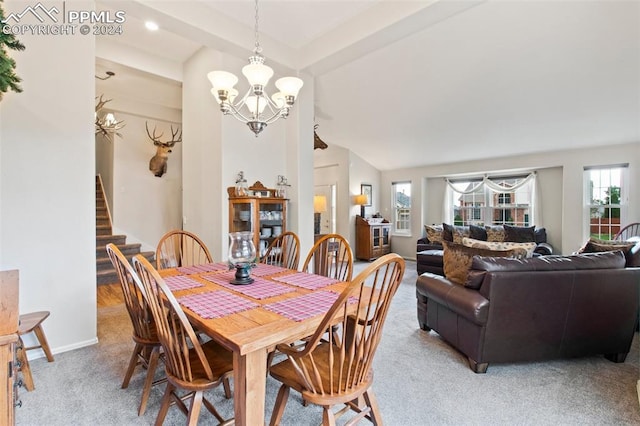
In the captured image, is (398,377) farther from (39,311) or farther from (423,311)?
(39,311)

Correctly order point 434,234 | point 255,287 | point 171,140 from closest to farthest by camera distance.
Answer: point 255,287, point 434,234, point 171,140

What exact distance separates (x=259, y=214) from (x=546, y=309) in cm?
287

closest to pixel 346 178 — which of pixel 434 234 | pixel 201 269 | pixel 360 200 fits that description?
pixel 360 200

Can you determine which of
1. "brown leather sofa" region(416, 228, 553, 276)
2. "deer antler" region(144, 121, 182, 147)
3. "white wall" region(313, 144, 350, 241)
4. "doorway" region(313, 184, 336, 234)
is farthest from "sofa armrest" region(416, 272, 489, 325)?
"deer antler" region(144, 121, 182, 147)

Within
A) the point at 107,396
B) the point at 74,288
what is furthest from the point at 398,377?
the point at 74,288

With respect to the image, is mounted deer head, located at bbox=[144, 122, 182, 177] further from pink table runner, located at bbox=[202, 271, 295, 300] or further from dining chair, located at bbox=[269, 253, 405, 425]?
dining chair, located at bbox=[269, 253, 405, 425]

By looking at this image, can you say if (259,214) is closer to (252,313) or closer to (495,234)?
(252,313)

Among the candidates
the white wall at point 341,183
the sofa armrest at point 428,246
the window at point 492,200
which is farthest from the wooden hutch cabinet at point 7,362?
the window at point 492,200

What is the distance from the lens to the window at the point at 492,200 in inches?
233

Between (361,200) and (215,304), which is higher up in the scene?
(361,200)

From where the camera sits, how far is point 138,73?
423cm

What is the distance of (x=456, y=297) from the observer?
235cm

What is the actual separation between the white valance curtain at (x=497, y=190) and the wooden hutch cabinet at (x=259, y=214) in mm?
4434

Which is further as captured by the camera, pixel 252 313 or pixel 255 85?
pixel 255 85
